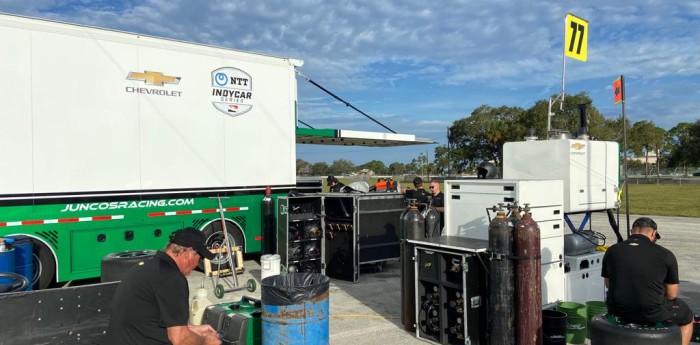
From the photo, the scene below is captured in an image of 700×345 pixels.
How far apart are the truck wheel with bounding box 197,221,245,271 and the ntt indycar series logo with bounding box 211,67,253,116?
2.00 meters

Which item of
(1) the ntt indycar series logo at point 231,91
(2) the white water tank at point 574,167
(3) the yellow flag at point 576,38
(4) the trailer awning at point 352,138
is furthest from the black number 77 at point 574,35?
(1) the ntt indycar series logo at point 231,91

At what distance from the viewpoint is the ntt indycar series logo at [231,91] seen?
9023 mm

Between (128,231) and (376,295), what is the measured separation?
3962mm

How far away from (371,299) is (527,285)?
3101 millimetres

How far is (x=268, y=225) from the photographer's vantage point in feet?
31.4

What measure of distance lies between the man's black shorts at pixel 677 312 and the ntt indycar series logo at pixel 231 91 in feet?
23.3

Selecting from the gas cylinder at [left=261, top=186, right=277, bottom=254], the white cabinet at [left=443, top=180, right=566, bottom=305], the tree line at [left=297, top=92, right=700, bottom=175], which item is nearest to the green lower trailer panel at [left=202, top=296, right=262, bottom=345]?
the white cabinet at [left=443, top=180, right=566, bottom=305]

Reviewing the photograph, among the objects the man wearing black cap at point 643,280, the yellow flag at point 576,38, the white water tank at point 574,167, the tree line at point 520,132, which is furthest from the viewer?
the tree line at point 520,132

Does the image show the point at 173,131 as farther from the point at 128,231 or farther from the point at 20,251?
the point at 20,251

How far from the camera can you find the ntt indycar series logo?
9023 millimetres

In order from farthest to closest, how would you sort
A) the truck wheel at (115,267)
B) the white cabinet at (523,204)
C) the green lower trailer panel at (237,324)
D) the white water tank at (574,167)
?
the white water tank at (574,167)
the white cabinet at (523,204)
the truck wheel at (115,267)
the green lower trailer panel at (237,324)

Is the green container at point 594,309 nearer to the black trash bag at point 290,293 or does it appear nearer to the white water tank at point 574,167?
the white water tank at point 574,167

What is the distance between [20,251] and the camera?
665cm

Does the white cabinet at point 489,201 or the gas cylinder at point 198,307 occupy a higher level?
the white cabinet at point 489,201
